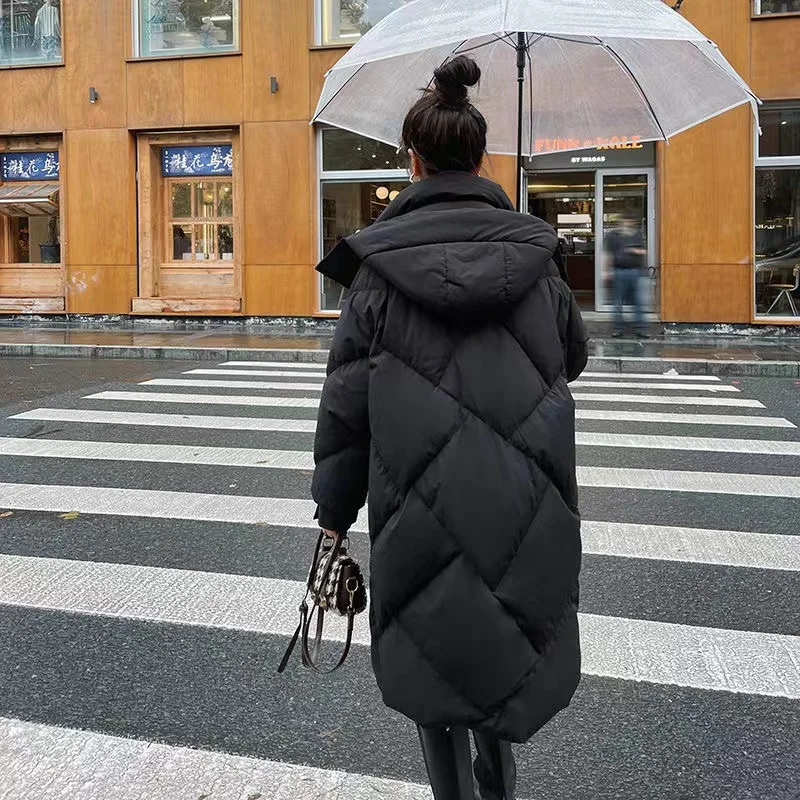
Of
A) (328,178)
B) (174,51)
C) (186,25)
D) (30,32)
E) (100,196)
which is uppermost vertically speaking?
Answer: (30,32)

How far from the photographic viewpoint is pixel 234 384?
438 inches

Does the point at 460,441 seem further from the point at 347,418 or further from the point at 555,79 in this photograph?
the point at 555,79

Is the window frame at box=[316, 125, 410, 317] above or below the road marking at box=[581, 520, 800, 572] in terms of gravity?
above

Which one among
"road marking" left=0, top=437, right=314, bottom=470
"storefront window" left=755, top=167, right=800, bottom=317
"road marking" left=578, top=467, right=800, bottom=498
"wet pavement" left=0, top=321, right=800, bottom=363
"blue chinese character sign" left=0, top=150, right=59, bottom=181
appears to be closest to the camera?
"road marking" left=578, top=467, right=800, bottom=498

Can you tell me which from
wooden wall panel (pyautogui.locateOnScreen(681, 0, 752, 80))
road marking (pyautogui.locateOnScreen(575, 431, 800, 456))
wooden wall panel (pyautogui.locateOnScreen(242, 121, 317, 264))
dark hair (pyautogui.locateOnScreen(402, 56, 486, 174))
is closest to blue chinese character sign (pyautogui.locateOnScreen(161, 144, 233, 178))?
wooden wall panel (pyautogui.locateOnScreen(242, 121, 317, 264))

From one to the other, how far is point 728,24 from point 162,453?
13.0m

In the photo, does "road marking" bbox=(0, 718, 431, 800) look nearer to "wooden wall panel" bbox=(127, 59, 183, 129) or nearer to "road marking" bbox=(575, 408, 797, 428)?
"road marking" bbox=(575, 408, 797, 428)

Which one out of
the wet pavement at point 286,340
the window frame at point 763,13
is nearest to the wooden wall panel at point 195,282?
the wet pavement at point 286,340

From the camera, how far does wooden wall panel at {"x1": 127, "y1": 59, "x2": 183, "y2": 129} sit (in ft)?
59.5

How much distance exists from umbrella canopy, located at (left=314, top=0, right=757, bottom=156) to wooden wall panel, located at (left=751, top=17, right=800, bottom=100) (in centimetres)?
1168

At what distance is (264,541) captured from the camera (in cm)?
513

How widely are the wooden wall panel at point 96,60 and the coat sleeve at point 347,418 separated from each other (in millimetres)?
17945

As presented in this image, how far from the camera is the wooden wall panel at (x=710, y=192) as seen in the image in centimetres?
1571

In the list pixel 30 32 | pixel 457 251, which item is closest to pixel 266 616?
pixel 457 251
